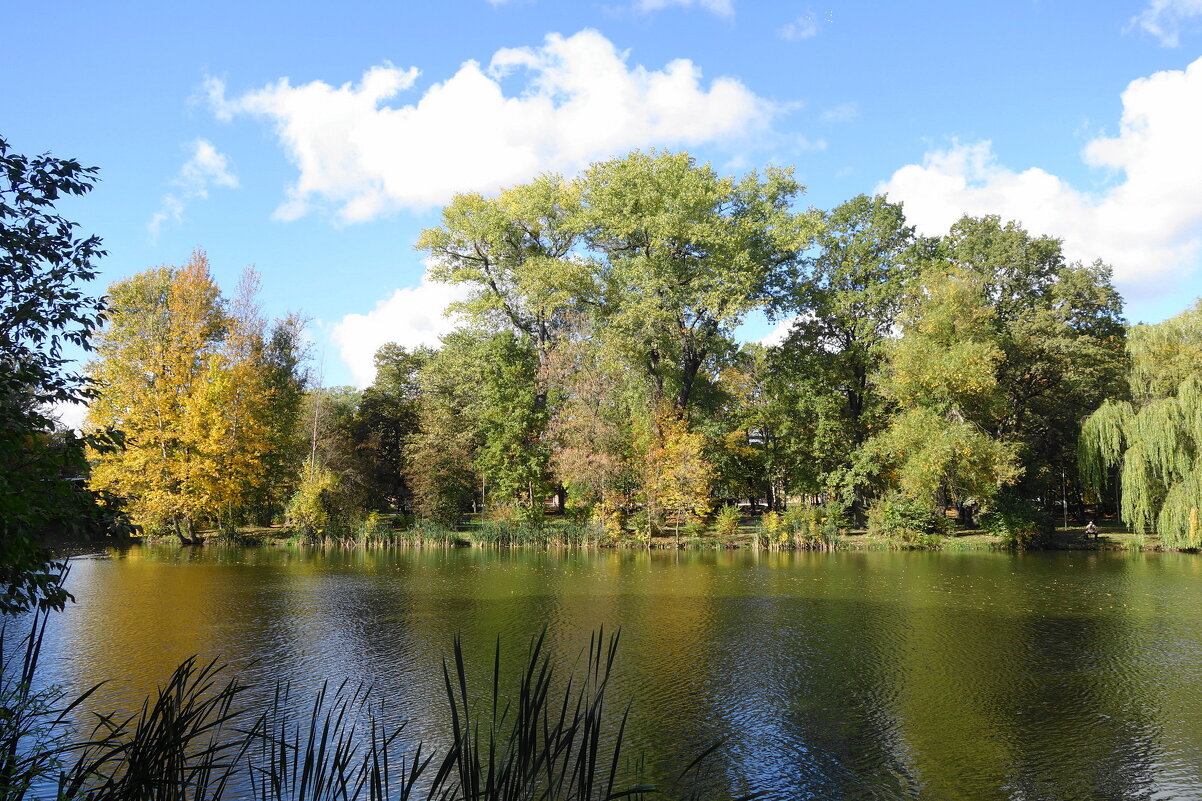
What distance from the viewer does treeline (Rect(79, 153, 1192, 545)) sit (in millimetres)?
28094

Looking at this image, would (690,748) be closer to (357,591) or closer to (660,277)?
(357,591)

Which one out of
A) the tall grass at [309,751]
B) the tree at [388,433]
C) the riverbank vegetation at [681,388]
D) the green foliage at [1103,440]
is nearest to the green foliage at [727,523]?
the riverbank vegetation at [681,388]

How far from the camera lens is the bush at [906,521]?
2839cm

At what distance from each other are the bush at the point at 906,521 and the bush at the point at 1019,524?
1.77 m

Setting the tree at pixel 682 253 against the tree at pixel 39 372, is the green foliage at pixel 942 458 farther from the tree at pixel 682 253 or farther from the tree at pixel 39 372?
the tree at pixel 39 372

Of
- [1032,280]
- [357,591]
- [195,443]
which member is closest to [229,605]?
[357,591]

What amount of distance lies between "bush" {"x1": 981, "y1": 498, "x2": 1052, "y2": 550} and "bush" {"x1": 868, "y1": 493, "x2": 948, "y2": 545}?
5.79ft

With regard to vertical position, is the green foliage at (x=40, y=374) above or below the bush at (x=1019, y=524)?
above

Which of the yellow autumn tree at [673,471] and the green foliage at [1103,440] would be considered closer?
the green foliage at [1103,440]

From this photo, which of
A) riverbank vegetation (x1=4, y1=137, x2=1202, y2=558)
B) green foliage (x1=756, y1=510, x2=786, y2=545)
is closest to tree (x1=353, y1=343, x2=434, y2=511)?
riverbank vegetation (x1=4, y1=137, x2=1202, y2=558)

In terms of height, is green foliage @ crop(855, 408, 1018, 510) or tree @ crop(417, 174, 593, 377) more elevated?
tree @ crop(417, 174, 593, 377)

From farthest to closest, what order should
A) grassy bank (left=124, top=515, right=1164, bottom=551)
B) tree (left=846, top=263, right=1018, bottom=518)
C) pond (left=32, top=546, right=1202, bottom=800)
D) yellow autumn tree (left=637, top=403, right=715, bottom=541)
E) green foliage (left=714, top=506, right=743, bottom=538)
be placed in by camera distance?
green foliage (left=714, top=506, right=743, bottom=538)
yellow autumn tree (left=637, top=403, right=715, bottom=541)
grassy bank (left=124, top=515, right=1164, bottom=551)
tree (left=846, top=263, right=1018, bottom=518)
pond (left=32, top=546, right=1202, bottom=800)

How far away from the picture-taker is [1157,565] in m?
22.1

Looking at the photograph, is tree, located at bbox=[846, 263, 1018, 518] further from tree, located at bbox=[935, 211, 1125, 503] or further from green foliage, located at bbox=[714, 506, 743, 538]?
green foliage, located at bbox=[714, 506, 743, 538]
